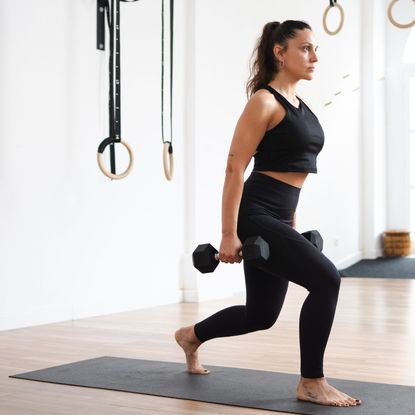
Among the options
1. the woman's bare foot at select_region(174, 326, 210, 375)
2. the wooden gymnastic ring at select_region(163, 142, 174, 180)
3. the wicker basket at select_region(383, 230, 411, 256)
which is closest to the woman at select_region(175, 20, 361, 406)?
the woman's bare foot at select_region(174, 326, 210, 375)

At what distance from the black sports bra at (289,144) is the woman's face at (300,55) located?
104 mm

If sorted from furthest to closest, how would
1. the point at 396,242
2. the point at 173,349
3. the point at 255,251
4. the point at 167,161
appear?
the point at 396,242 < the point at 167,161 < the point at 173,349 < the point at 255,251

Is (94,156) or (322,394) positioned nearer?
(322,394)

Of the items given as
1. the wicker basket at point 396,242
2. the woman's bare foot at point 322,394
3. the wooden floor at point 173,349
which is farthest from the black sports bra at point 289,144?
the wicker basket at point 396,242

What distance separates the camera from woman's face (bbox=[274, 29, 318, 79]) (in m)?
2.62

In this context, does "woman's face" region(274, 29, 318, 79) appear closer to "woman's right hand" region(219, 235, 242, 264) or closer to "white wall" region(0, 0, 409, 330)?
"woman's right hand" region(219, 235, 242, 264)

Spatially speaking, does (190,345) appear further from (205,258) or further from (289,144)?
(289,144)

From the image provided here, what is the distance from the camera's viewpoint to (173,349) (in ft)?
12.2

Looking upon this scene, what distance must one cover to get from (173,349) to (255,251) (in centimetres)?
146

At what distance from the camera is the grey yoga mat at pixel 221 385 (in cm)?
248

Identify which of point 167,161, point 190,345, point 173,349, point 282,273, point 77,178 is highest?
point 167,161

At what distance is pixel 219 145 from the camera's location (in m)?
6.10

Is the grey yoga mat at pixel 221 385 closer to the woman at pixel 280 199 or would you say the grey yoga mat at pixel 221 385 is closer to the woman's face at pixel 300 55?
the woman at pixel 280 199

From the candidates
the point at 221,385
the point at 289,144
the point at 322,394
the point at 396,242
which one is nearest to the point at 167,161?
the point at 221,385
